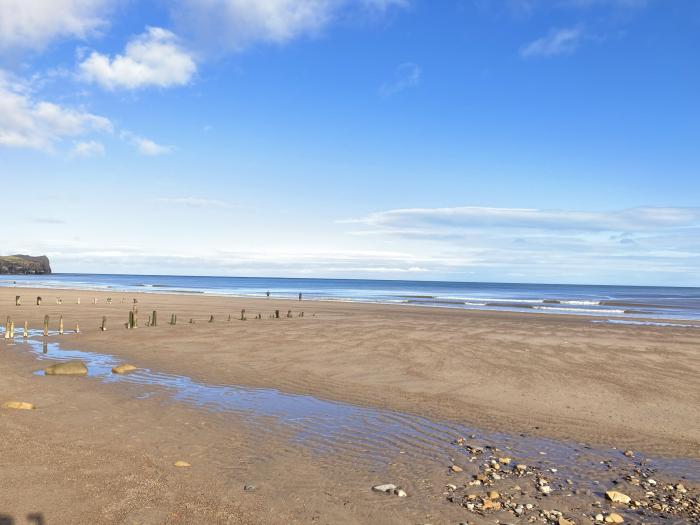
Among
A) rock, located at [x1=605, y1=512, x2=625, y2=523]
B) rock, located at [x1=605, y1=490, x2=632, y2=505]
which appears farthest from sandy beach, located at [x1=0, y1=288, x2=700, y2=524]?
rock, located at [x1=605, y1=512, x2=625, y2=523]

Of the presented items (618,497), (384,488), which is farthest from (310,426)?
(618,497)

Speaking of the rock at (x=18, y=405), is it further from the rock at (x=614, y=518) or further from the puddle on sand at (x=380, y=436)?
the rock at (x=614, y=518)

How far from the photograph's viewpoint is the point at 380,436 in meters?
10.5

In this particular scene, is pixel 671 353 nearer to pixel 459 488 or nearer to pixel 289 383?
pixel 289 383

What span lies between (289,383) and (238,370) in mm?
2685

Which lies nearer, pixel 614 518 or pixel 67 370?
pixel 614 518

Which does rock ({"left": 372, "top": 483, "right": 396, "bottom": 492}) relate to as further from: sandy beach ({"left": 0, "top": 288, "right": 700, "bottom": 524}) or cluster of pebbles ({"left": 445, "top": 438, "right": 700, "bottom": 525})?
cluster of pebbles ({"left": 445, "top": 438, "right": 700, "bottom": 525})

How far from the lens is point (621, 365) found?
19.6 m

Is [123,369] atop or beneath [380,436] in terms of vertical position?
atop

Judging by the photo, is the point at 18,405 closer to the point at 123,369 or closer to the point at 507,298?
the point at 123,369

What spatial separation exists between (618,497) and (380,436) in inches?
175

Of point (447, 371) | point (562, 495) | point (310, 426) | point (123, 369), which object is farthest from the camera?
point (447, 371)

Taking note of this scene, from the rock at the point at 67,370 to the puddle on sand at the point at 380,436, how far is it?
1.41 metres

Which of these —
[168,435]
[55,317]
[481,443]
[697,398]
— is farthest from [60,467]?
[55,317]
